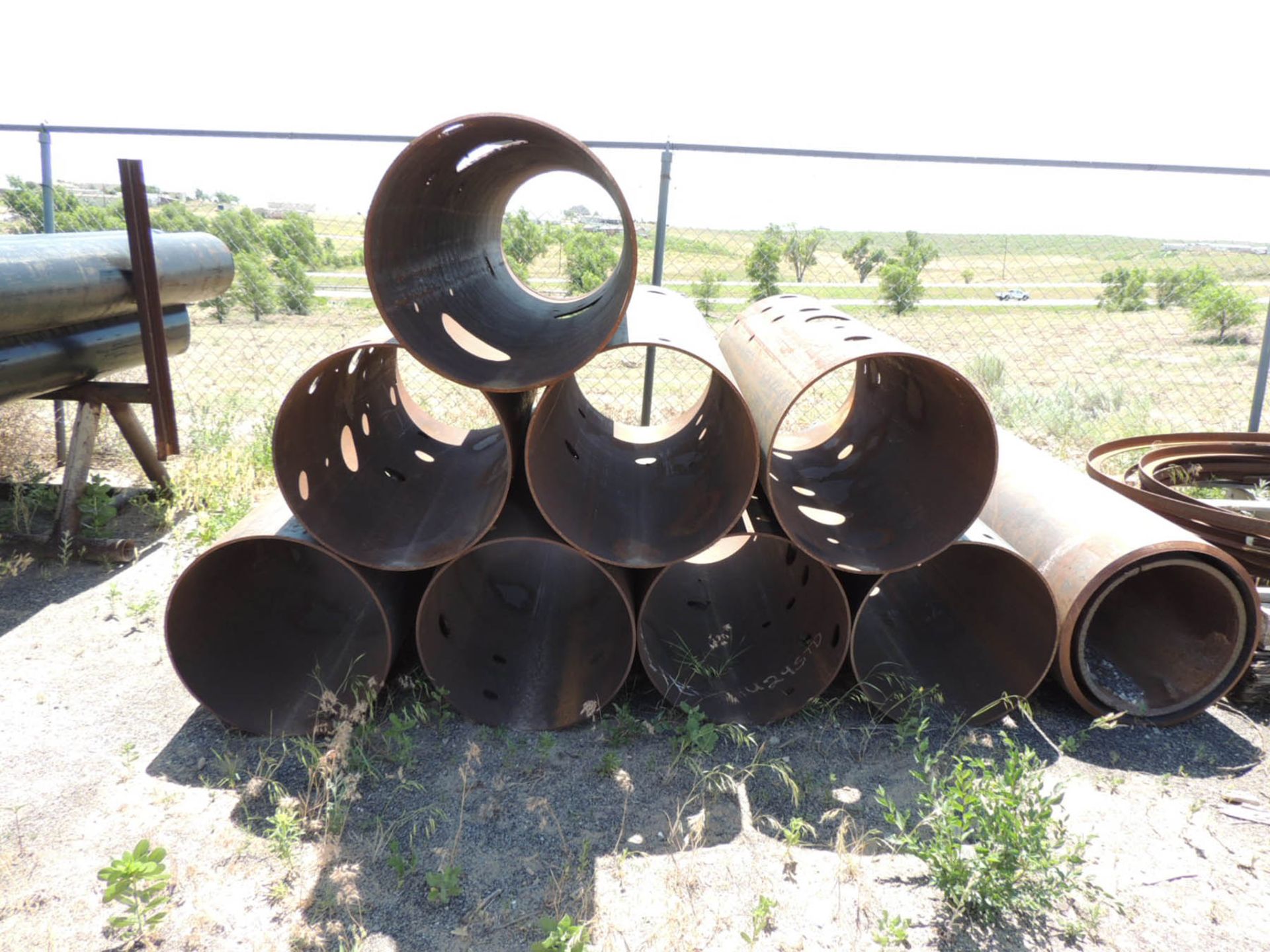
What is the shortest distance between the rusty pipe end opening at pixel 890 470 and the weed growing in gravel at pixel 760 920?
46.9 inches

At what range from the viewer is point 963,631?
150 inches

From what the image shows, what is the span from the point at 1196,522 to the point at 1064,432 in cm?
382

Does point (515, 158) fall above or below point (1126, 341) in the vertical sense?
above

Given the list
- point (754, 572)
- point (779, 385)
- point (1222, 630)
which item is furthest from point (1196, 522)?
point (779, 385)

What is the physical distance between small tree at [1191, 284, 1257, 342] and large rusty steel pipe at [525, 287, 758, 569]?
716 inches

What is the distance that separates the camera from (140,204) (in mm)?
4320

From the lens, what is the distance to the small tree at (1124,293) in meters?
22.0

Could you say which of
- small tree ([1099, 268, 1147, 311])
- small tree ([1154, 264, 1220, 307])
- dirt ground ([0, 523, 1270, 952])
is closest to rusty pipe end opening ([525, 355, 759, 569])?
dirt ground ([0, 523, 1270, 952])

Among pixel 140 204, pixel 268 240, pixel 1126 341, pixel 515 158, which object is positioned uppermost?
pixel 515 158

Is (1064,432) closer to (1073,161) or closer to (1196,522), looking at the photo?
(1073,161)

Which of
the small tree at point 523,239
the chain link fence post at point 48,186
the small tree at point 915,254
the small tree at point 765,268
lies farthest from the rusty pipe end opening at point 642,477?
the small tree at point 915,254

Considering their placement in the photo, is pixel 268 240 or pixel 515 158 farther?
pixel 268 240

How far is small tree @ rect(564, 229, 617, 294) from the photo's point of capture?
52.4ft

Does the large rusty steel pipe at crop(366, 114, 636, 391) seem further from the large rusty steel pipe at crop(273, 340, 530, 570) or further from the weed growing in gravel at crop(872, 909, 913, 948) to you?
the weed growing in gravel at crop(872, 909, 913, 948)
